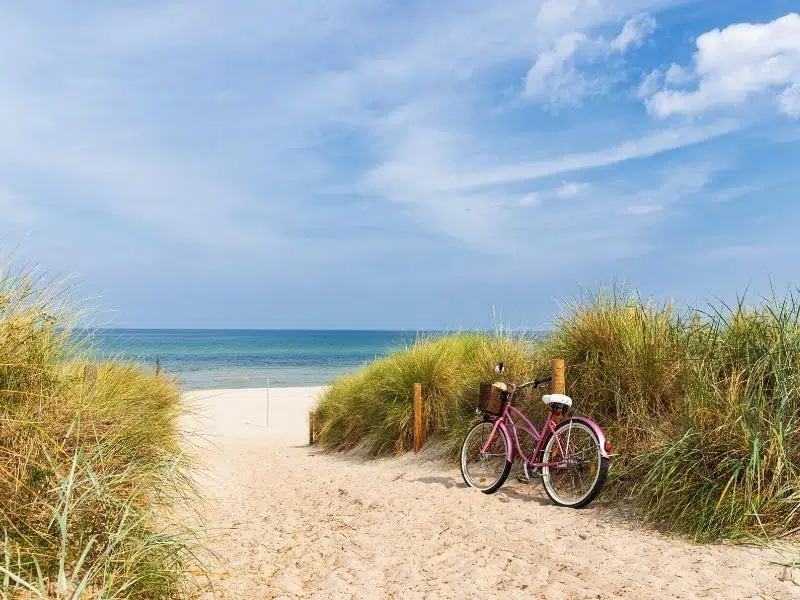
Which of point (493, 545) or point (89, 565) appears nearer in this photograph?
point (89, 565)

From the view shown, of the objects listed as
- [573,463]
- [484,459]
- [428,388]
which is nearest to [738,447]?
[573,463]

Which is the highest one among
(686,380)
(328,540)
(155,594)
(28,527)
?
(686,380)

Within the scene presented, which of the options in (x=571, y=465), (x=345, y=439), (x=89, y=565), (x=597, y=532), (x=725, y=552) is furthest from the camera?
(x=345, y=439)

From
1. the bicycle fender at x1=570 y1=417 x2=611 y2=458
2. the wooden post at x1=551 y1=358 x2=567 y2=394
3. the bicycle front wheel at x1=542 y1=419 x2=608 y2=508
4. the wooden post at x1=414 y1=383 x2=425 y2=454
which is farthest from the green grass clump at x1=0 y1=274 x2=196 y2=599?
the wooden post at x1=414 y1=383 x2=425 y2=454

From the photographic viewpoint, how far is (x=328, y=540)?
236 inches

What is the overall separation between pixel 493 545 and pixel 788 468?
8.25 feet

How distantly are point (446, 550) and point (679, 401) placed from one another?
310 centimetres

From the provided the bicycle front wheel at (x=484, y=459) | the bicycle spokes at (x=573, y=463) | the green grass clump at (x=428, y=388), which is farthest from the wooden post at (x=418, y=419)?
the bicycle spokes at (x=573, y=463)

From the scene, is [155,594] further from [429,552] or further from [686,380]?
[686,380]

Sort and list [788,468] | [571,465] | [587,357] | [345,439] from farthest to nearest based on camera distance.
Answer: [345,439] → [587,357] → [571,465] → [788,468]

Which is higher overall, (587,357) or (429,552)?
(587,357)

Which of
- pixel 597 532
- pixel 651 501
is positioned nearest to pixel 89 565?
pixel 597 532

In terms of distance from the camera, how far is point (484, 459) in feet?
25.9

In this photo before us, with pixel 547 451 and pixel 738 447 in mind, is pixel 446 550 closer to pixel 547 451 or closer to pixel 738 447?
pixel 547 451
